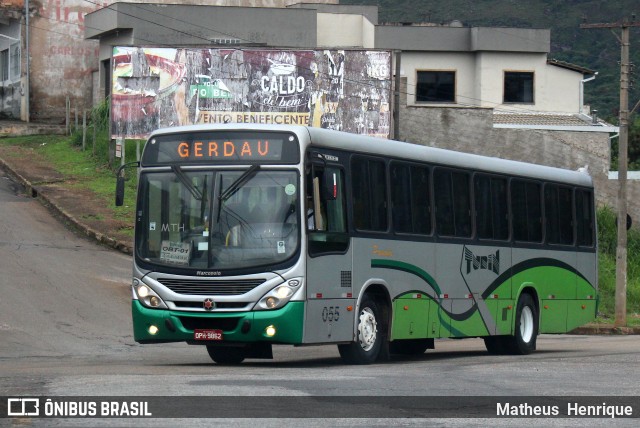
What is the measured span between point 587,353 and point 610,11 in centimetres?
11759

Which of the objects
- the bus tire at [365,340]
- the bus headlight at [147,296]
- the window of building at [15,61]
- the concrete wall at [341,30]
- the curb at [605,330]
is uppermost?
the concrete wall at [341,30]

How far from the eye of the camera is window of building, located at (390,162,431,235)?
17.3 metres

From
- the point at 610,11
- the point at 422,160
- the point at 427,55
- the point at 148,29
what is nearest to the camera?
the point at 422,160

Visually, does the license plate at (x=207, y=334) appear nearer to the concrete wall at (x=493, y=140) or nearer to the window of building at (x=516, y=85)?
the concrete wall at (x=493, y=140)

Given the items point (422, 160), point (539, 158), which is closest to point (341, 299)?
point (422, 160)

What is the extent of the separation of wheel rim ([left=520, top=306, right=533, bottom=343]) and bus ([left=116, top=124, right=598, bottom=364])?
2340 millimetres

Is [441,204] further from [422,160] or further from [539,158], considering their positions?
[539,158]

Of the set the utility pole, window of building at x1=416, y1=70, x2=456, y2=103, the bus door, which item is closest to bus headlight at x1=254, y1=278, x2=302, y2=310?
the bus door

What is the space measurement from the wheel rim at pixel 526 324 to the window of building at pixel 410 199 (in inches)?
154

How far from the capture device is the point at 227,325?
1522 cm

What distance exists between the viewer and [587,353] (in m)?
20.8

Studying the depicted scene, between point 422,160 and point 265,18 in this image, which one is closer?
point 422,160

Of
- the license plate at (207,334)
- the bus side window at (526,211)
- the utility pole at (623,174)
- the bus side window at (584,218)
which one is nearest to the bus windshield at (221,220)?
the license plate at (207,334)

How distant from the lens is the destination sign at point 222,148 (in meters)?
15.5
